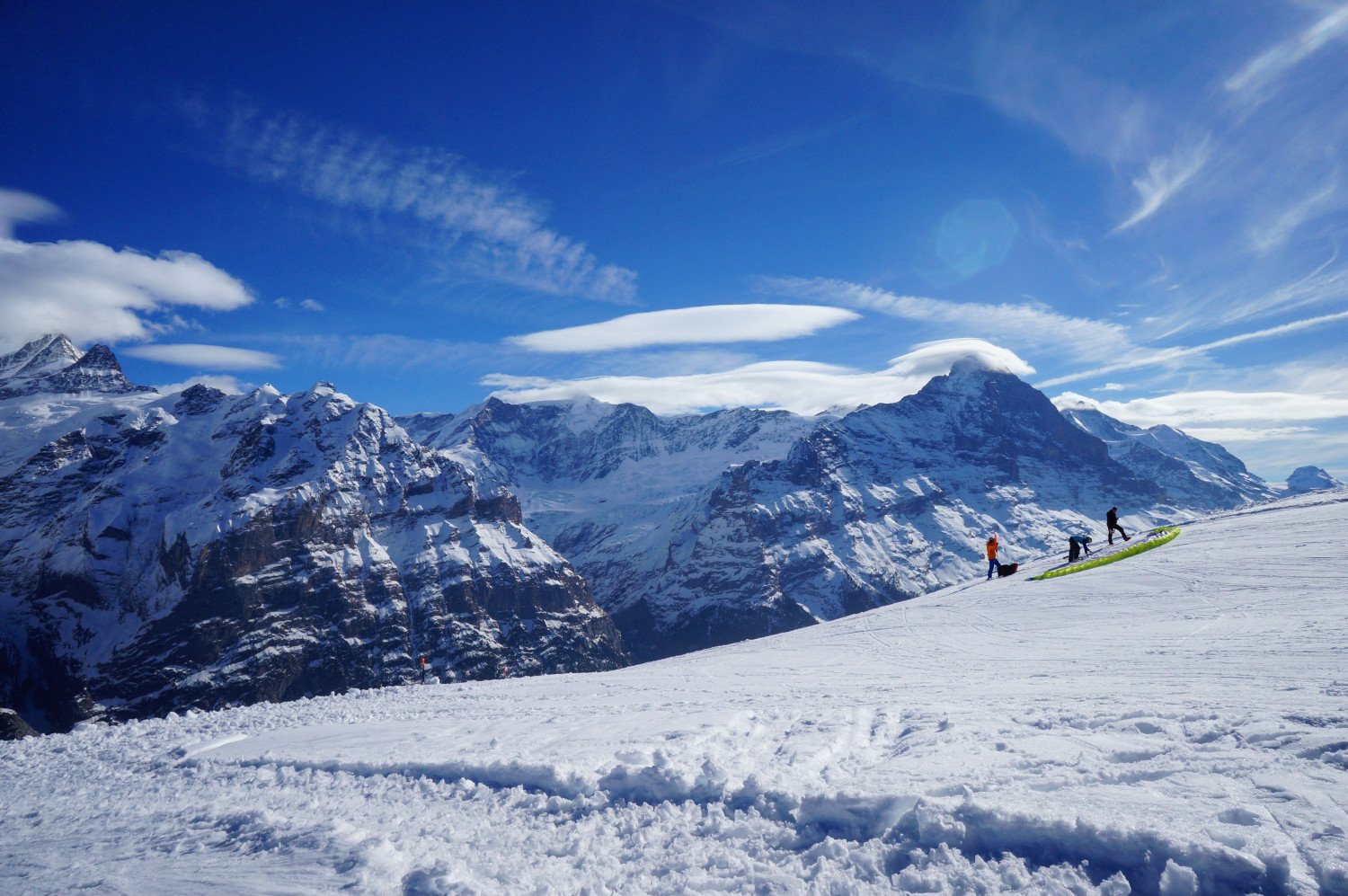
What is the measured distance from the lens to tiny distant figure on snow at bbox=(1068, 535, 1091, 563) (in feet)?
98.8

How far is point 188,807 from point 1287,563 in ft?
88.8

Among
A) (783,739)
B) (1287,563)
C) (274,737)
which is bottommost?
(274,737)

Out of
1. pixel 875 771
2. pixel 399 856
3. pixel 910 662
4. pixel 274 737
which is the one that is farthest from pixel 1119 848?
pixel 274 737

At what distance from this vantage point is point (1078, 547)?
30641 mm

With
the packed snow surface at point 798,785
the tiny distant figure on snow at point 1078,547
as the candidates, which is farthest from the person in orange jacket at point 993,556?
the packed snow surface at point 798,785

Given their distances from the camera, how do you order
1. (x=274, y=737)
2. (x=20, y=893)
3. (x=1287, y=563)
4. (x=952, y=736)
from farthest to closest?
1. (x=1287, y=563)
2. (x=274, y=737)
3. (x=952, y=736)
4. (x=20, y=893)

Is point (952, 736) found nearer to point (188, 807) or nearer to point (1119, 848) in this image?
point (1119, 848)

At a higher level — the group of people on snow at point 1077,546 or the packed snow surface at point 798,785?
the group of people on snow at point 1077,546

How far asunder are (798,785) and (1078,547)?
94.4 ft

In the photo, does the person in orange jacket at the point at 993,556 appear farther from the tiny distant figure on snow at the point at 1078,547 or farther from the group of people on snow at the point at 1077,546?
the tiny distant figure on snow at the point at 1078,547

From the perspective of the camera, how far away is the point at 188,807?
1006 cm

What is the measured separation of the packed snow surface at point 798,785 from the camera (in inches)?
226

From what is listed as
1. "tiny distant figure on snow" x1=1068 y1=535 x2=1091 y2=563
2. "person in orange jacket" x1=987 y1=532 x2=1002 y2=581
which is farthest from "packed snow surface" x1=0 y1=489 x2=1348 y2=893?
"person in orange jacket" x1=987 y1=532 x2=1002 y2=581

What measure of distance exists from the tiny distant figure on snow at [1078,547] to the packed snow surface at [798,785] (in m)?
13.6
